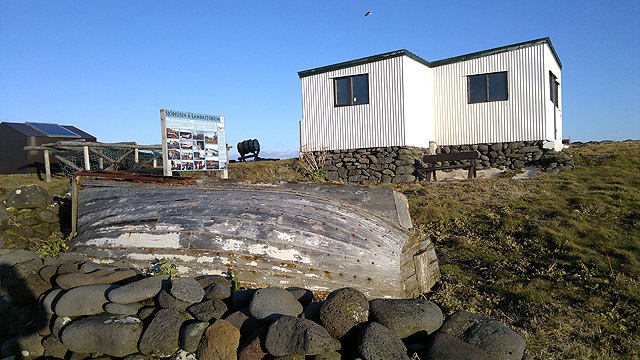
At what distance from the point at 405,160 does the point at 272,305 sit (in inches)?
548

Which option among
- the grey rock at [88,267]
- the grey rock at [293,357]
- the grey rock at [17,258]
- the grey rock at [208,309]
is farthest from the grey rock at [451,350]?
the grey rock at [17,258]

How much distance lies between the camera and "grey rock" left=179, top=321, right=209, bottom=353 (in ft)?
11.7

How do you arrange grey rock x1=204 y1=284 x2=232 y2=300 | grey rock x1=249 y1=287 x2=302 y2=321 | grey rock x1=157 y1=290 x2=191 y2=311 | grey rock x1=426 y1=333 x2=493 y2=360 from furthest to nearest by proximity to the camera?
1. grey rock x1=204 y1=284 x2=232 y2=300
2. grey rock x1=157 y1=290 x2=191 y2=311
3. grey rock x1=249 y1=287 x2=302 y2=321
4. grey rock x1=426 y1=333 x2=493 y2=360

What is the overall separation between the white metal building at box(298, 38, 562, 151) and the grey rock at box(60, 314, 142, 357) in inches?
562

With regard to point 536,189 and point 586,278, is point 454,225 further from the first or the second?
point 536,189

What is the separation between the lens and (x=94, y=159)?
1641 centimetres

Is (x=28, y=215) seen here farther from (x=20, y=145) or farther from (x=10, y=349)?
(x=20, y=145)

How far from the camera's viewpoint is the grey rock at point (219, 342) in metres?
3.39

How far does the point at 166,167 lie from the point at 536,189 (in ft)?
30.9

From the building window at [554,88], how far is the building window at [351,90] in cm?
787

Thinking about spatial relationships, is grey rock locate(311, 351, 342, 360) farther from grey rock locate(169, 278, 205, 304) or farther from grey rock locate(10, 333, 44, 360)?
grey rock locate(10, 333, 44, 360)

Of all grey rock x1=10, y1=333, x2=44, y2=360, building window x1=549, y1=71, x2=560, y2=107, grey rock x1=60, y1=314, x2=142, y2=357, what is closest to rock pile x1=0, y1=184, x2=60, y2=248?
grey rock x1=10, y1=333, x2=44, y2=360

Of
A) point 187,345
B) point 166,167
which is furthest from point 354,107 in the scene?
point 187,345

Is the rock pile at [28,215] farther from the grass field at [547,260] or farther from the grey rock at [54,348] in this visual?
the grass field at [547,260]
